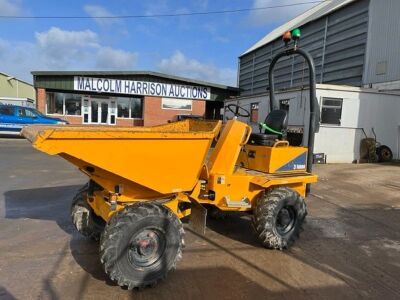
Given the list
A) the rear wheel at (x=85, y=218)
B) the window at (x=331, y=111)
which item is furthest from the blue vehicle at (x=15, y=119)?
the rear wheel at (x=85, y=218)

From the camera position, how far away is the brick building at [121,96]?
2519 centimetres

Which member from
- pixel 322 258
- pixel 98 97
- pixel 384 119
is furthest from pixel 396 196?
pixel 98 97

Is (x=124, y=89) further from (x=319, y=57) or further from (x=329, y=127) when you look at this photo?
(x=329, y=127)

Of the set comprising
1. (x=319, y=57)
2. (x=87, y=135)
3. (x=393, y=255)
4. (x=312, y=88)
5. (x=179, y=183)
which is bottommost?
(x=393, y=255)

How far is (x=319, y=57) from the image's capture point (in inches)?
747

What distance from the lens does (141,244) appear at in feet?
12.7

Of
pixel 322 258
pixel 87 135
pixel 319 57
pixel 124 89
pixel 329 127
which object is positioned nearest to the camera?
pixel 87 135

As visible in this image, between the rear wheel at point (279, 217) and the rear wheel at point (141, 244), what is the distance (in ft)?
4.29

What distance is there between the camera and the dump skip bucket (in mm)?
3299

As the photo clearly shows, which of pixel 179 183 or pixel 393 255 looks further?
pixel 393 255

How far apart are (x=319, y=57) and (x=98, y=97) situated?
15.2m

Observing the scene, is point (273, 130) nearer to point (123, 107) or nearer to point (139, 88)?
point (139, 88)

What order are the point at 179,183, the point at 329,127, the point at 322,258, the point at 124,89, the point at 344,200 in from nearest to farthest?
1. the point at 179,183
2. the point at 322,258
3. the point at 344,200
4. the point at 329,127
5. the point at 124,89

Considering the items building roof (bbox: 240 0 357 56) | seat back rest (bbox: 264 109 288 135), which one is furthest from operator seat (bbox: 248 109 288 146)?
building roof (bbox: 240 0 357 56)
